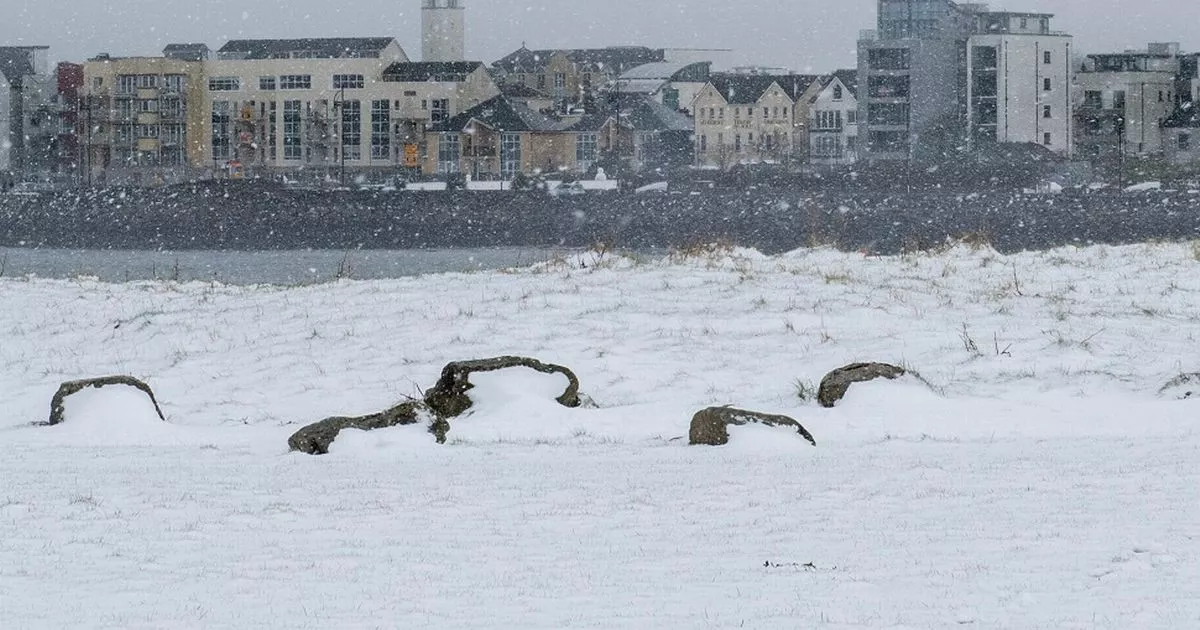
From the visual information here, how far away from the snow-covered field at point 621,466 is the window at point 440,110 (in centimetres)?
8190

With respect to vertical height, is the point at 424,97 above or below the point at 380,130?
above

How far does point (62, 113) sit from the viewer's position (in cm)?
11169

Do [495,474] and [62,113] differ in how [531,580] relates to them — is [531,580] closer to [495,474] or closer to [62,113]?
[495,474]

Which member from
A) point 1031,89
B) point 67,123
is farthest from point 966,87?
point 67,123

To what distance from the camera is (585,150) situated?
336 ft

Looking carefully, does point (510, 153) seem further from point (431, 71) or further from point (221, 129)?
point (221, 129)

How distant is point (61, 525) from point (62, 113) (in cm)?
10973

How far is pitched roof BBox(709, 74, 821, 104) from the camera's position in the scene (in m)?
118

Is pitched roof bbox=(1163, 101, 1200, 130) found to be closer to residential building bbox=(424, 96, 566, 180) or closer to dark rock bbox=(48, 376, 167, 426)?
residential building bbox=(424, 96, 566, 180)

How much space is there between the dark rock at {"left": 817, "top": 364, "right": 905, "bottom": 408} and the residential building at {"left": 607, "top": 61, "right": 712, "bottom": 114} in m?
112

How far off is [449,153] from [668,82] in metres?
38.2

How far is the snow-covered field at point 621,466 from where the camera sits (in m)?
6.71

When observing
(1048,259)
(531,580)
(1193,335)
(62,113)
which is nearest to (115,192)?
(62,113)

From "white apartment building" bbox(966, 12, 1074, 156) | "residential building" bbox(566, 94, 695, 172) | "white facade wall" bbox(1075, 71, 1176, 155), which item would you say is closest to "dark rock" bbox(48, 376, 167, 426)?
"residential building" bbox(566, 94, 695, 172)
